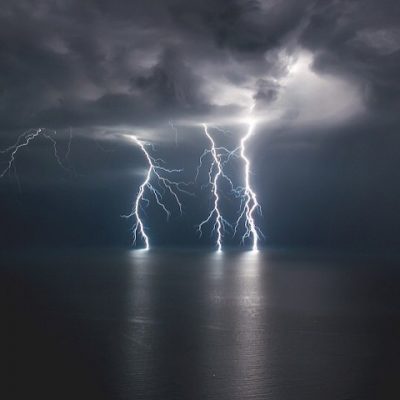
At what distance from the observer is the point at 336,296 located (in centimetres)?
2119

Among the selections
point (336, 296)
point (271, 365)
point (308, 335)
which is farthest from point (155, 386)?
point (336, 296)

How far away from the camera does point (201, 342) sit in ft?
41.0

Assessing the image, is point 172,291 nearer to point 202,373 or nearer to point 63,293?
point 63,293

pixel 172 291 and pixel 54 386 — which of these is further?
pixel 172 291

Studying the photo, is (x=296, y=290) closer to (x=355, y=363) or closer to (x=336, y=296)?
(x=336, y=296)

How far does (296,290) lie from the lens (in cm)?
2308

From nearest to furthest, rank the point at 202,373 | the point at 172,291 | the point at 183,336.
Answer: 1. the point at 202,373
2. the point at 183,336
3. the point at 172,291

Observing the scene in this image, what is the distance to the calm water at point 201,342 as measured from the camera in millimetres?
8945

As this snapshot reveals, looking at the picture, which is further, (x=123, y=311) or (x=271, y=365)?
(x=123, y=311)

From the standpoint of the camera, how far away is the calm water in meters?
8.95

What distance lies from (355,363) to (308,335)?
284 centimetres

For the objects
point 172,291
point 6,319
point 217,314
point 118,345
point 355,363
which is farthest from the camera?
point 172,291

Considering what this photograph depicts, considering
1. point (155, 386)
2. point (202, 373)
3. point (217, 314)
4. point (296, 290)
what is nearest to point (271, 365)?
point (202, 373)

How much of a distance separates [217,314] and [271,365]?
638cm
